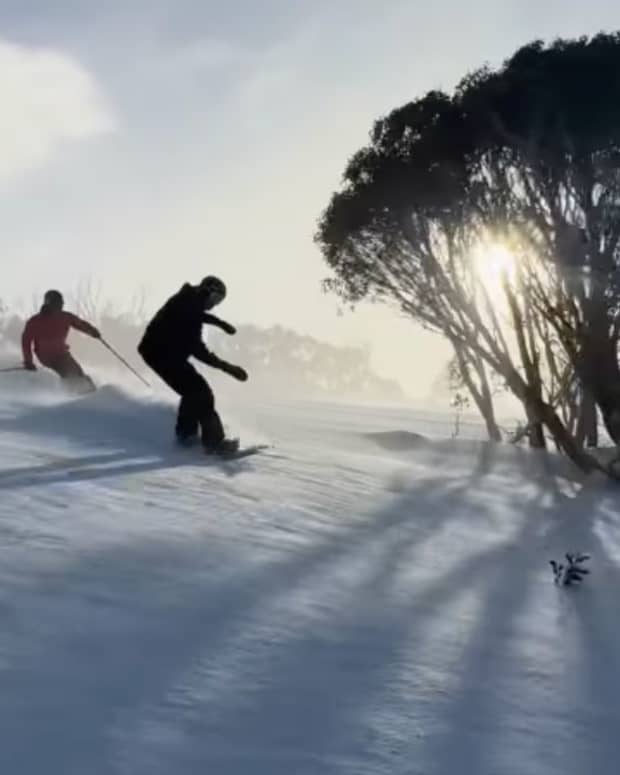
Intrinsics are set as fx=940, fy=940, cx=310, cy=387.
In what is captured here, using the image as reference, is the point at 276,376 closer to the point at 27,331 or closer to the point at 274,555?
the point at 27,331

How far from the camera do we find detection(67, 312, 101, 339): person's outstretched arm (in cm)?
1186

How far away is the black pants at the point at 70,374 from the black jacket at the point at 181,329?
4219 millimetres

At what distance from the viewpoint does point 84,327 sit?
12.1 meters

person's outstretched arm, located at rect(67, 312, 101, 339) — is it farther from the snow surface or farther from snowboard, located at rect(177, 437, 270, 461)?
the snow surface

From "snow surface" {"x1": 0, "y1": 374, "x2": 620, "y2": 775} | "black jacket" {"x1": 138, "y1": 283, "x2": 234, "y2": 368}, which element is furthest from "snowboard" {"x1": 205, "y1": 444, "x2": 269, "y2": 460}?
"black jacket" {"x1": 138, "y1": 283, "x2": 234, "y2": 368}

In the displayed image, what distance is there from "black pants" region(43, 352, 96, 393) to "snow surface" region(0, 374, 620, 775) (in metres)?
4.83

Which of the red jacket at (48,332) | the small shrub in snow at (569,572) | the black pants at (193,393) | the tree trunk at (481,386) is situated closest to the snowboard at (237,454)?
the black pants at (193,393)

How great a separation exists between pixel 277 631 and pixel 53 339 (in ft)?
30.9

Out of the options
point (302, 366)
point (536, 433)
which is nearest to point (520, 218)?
point (536, 433)

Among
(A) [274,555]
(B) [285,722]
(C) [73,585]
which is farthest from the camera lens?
(A) [274,555]

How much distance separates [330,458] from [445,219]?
8.75 m

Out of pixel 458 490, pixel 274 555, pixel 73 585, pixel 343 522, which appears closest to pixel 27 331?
pixel 458 490

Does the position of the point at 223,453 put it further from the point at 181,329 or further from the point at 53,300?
the point at 53,300

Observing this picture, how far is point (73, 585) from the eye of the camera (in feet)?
12.9
